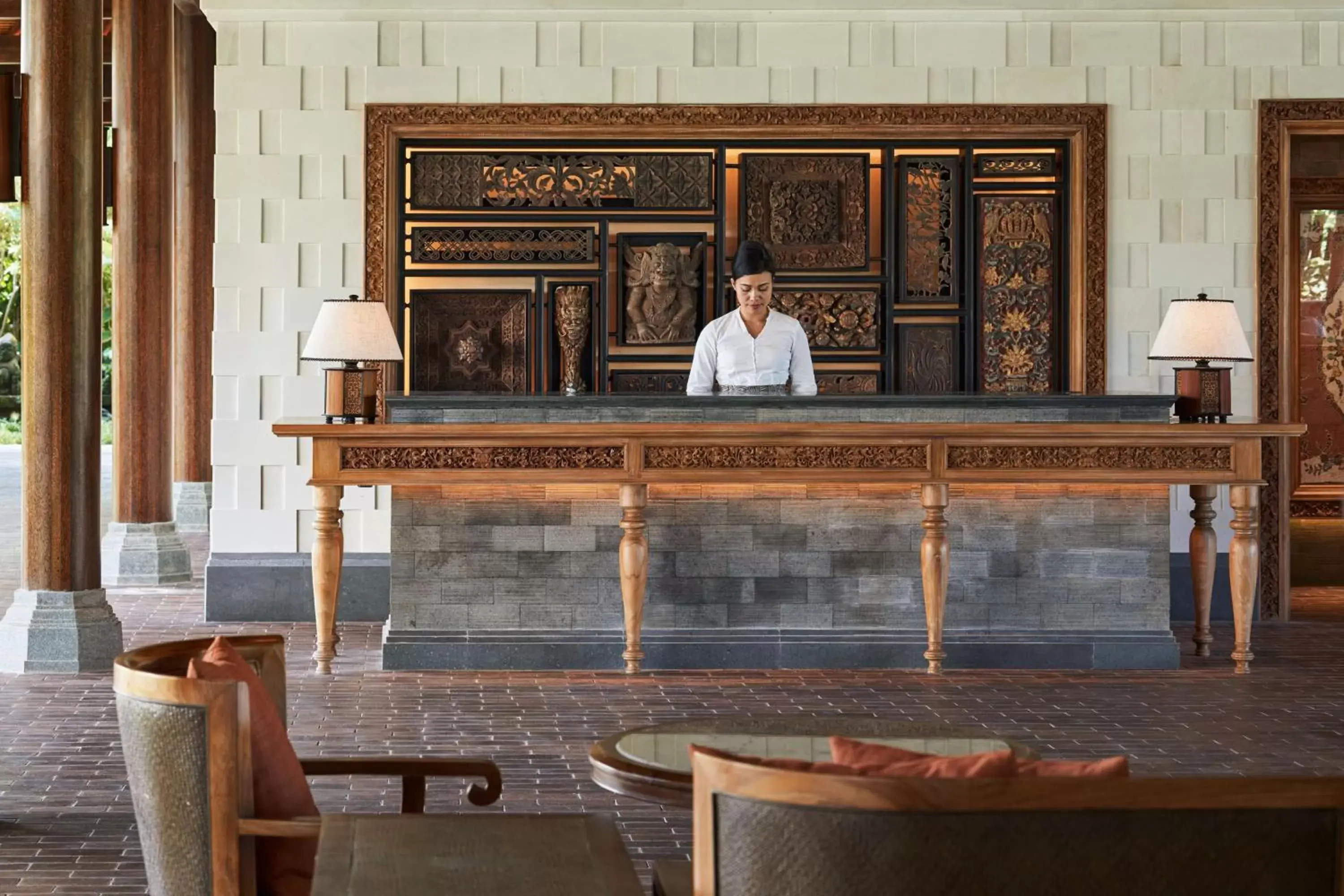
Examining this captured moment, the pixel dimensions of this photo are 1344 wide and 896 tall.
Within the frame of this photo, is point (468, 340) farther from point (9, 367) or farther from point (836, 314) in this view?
point (9, 367)

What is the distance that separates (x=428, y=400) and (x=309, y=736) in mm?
1695

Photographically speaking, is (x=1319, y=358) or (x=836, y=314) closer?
(x=836, y=314)

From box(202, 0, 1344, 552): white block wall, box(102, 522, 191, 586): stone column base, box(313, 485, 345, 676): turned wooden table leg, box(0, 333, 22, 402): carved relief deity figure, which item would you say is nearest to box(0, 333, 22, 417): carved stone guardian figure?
box(0, 333, 22, 402): carved relief deity figure

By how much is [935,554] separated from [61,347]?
3581 mm

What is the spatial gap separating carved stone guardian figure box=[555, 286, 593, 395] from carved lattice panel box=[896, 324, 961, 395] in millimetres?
1584

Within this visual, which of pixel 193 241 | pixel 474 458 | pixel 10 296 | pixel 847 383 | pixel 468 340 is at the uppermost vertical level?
pixel 10 296

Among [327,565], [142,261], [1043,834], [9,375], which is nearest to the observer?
[1043,834]

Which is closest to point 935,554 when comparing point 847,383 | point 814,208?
point 847,383

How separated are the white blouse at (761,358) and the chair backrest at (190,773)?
205 inches

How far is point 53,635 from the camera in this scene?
6.98 m

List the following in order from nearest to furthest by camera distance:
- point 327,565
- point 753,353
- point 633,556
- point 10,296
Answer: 1. point 633,556
2. point 327,565
3. point 753,353
4. point 10,296

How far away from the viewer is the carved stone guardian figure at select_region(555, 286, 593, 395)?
862 centimetres

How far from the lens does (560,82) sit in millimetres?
8539

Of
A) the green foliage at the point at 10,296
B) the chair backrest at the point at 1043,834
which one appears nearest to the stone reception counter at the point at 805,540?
the chair backrest at the point at 1043,834
